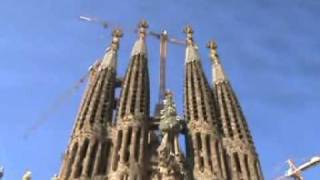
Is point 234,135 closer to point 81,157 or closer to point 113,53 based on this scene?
point 81,157

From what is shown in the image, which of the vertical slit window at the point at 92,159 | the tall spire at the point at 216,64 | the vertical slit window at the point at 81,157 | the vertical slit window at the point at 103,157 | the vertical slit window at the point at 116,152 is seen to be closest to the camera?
the vertical slit window at the point at 81,157

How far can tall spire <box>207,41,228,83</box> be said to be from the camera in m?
47.0

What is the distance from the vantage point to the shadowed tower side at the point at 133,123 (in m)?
37.3

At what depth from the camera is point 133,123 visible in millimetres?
40562

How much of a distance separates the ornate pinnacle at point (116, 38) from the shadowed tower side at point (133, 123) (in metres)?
2.38

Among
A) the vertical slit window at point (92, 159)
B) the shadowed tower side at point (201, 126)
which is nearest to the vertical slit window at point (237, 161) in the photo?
the shadowed tower side at point (201, 126)

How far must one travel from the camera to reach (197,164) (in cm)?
3831

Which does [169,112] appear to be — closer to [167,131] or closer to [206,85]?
[167,131]

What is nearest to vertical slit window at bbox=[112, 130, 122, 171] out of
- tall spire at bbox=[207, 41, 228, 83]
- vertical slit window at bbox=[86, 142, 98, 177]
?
vertical slit window at bbox=[86, 142, 98, 177]

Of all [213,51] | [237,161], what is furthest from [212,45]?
[237,161]

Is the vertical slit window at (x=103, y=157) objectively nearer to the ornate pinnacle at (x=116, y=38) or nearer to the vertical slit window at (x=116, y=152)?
the vertical slit window at (x=116, y=152)

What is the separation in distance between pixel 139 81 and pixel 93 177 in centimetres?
1034

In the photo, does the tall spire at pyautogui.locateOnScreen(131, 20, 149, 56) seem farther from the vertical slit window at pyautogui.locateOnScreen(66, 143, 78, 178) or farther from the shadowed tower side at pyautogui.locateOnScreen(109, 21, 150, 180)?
the vertical slit window at pyautogui.locateOnScreen(66, 143, 78, 178)

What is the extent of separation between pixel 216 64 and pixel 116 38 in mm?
9332
